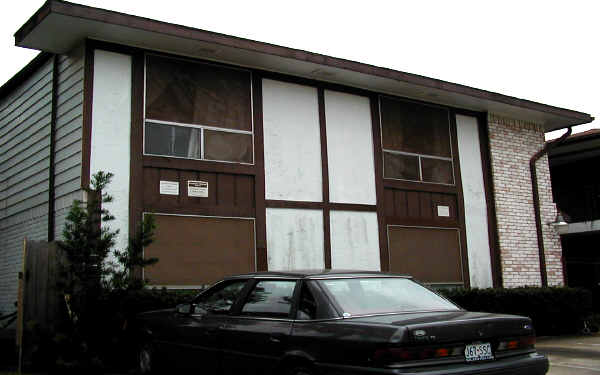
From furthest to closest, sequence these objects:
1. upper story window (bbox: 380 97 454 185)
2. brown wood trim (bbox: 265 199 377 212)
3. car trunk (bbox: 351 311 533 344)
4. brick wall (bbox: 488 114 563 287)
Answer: brick wall (bbox: 488 114 563 287), upper story window (bbox: 380 97 454 185), brown wood trim (bbox: 265 199 377 212), car trunk (bbox: 351 311 533 344)

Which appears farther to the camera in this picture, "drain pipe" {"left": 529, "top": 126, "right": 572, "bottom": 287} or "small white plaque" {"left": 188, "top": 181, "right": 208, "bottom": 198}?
"drain pipe" {"left": 529, "top": 126, "right": 572, "bottom": 287}

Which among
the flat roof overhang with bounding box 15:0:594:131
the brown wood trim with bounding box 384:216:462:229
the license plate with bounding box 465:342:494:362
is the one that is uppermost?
the flat roof overhang with bounding box 15:0:594:131

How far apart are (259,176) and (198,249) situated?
1.88 m

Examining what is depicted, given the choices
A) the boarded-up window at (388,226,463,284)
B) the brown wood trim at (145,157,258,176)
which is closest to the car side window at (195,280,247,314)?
the brown wood trim at (145,157,258,176)

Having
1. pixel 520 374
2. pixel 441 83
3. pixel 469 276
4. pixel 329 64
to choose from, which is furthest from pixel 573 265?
pixel 520 374

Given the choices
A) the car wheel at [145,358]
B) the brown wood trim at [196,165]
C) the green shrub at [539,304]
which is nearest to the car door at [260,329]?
the car wheel at [145,358]

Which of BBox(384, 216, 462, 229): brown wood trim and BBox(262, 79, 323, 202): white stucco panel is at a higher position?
BBox(262, 79, 323, 202): white stucco panel

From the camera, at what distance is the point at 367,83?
1332 centimetres

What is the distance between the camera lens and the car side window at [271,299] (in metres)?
5.66

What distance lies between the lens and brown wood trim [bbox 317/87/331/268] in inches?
484

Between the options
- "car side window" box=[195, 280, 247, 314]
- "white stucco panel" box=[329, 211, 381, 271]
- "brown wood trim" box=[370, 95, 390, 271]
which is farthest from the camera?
"brown wood trim" box=[370, 95, 390, 271]

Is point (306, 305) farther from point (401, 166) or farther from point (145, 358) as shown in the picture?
point (401, 166)

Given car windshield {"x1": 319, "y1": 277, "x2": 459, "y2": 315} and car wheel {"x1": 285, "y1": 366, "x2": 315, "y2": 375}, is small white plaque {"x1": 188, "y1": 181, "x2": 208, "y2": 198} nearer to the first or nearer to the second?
car windshield {"x1": 319, "y1": 277, "x2": 459, "y2": 315}

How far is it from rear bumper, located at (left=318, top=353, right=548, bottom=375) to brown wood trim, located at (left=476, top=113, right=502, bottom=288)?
9.49 metres
